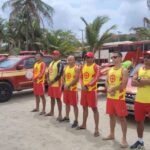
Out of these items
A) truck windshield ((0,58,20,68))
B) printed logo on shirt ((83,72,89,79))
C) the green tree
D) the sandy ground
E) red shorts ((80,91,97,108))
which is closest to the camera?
the sandy ground

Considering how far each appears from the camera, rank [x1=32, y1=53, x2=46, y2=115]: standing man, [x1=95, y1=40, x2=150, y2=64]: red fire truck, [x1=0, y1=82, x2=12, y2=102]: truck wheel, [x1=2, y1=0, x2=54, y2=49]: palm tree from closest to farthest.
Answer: [x1=32, y1=53, x2=46, y2=115]: standing man < [x1=0, y1=82, x2=12, y2=102]: truck wheel < [x1=2, y1=0, x2=54, y2=49]: palm tree < [x1=95, y1=40, x2=150, y2=64]: red fire truck

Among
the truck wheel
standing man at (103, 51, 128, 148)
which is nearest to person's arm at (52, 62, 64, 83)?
standing man at (103, 51, 128, 148)

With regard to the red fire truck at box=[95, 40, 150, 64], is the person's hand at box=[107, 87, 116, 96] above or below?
below

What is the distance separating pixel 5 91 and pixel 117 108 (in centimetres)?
715

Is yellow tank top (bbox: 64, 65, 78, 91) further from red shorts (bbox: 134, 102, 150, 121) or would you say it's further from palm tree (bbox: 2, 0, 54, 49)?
palm tree (bbox: 2, 0, 54, 49)

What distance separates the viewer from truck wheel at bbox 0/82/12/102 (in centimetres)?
1399

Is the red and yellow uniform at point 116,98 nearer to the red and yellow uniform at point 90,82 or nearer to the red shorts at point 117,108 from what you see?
the red shorts at point 117,108

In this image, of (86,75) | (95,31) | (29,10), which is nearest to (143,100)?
(86,75)

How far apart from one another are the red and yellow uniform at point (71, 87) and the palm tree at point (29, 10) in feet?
68.7

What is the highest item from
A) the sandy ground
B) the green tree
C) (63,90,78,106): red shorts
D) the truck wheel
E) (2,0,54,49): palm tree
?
(2,0,54,49): palm tree

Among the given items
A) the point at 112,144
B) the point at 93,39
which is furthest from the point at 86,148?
the point at 93,39

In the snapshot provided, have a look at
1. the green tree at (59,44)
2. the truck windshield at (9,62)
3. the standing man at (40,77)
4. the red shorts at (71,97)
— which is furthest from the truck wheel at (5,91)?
the green tree at (59,44)

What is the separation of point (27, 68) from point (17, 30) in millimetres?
18942

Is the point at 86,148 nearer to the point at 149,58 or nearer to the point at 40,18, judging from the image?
the point at 149,58
